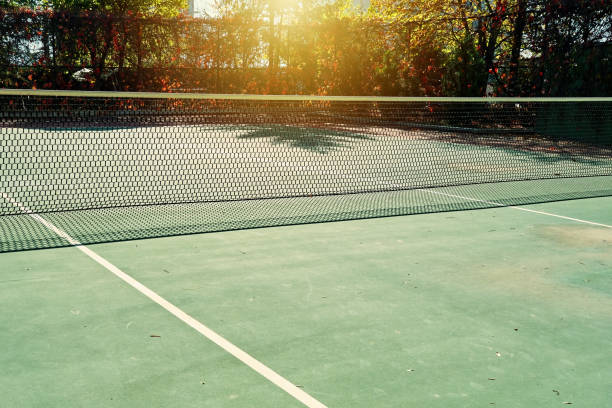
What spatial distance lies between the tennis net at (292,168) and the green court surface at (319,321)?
1316 mm

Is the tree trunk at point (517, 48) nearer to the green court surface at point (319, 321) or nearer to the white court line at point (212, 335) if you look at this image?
the green court surface at point (319, 321)

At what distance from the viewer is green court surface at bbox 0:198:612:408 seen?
3443mm

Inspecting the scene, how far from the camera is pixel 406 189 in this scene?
9.98 m

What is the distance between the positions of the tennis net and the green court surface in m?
1.32

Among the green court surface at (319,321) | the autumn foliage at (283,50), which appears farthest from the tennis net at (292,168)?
the autumn foliage at (283,50)

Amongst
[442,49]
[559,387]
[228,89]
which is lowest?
[559,387]

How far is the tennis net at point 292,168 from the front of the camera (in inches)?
313

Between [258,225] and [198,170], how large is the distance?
192 inches

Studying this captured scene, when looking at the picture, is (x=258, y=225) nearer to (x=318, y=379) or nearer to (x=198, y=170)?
(x=318, y=379)

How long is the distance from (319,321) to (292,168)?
26.6 feet

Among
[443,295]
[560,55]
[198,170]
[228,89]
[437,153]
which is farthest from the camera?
[228,89]

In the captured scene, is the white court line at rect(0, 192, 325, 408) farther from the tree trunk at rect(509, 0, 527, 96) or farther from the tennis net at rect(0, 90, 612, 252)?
the tree trunk at rect(509, 0, 527, 96)

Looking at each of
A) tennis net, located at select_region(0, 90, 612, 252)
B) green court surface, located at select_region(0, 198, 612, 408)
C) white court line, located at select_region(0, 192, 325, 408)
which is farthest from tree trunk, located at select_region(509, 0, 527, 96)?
white court line, located at select_region(0, 192, 325, 408)

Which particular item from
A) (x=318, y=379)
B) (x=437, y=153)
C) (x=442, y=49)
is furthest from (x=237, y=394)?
(x=442, y=49)
